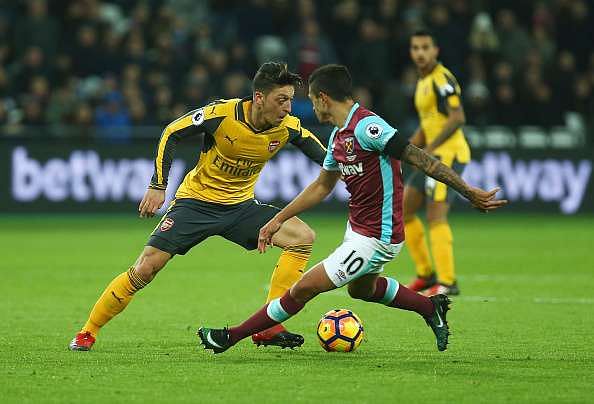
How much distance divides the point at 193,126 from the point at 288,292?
1346 millimetres

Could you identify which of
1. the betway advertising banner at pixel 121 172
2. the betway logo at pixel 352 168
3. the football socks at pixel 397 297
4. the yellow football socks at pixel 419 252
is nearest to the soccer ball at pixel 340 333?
the football socks at pixel 397 297

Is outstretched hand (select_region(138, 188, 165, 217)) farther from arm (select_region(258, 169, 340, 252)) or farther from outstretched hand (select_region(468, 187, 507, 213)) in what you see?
outstretched hand (select_region(468, 187, 507, 213))

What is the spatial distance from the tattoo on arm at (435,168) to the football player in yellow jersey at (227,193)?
1.12 m

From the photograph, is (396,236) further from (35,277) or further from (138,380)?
(35,277)

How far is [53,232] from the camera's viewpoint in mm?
17828

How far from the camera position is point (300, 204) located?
7.34 meters

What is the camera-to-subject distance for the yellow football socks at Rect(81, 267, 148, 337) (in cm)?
782

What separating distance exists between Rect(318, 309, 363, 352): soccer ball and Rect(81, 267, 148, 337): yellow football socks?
122 cm

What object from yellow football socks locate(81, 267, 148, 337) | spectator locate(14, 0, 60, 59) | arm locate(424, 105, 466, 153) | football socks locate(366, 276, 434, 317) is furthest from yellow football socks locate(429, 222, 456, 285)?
spectator locate(14, 0, 60, 59)

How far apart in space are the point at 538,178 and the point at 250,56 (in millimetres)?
5387

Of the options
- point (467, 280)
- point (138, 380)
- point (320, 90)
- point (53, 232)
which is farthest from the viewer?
point (53, 232)

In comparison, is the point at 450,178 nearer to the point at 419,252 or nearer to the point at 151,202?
the point at 151,202

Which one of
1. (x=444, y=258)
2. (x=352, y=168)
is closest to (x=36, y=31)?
(x=444, y=258)

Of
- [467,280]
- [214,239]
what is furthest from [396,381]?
[214,239]
